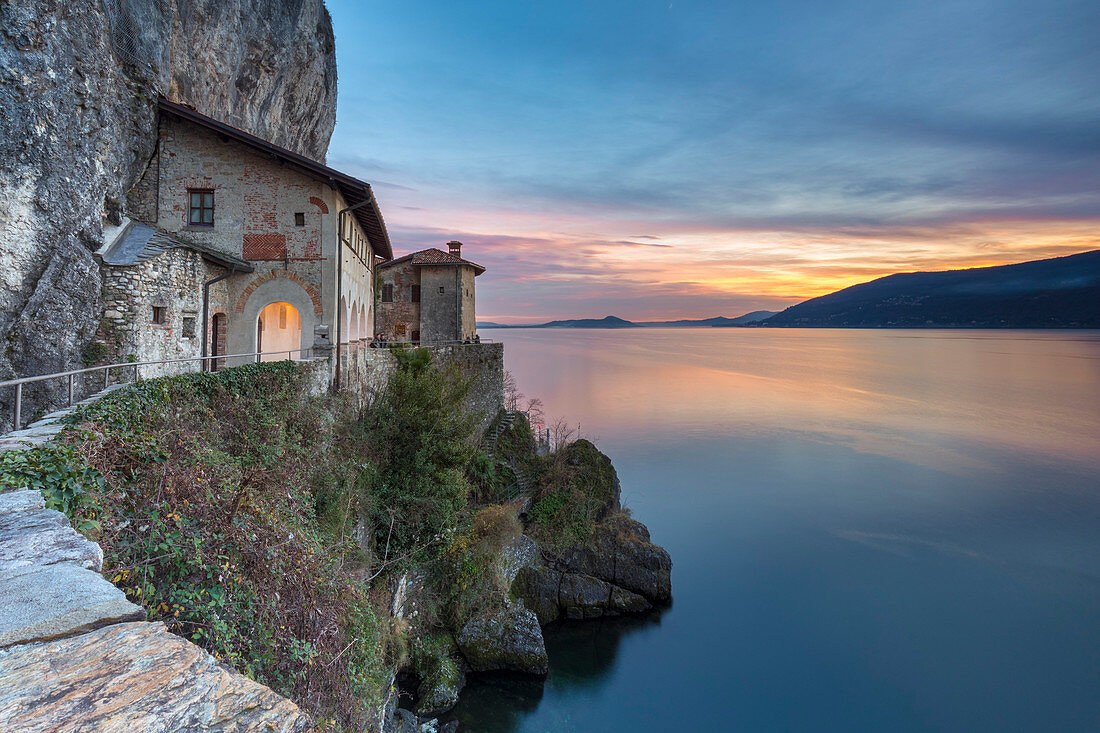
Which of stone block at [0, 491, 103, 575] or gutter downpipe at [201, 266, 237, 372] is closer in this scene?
stone block at [0, 491, 103, 575]

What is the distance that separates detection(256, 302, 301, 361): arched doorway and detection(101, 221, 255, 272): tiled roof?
4139 millimetres

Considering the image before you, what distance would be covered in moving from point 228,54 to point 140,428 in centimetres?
1889

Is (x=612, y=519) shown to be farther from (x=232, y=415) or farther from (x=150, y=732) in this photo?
(x=150, y=732)

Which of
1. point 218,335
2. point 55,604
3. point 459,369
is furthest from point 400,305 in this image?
point 55,604

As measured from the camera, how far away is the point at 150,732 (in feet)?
8.25

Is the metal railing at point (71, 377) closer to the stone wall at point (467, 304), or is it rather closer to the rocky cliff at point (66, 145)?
the rocky cliff at point (66, 145)

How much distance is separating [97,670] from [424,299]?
3167 cm

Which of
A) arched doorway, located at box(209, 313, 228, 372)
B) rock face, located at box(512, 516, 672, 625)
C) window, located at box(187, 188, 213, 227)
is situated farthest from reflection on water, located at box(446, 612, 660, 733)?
window, located at box(187, 188, 213, 227)

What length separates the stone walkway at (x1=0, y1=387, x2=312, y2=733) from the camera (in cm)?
247

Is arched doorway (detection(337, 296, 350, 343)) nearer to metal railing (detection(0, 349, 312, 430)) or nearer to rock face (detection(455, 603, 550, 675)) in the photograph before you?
metal railing (detection(0, 349, 312, 430))

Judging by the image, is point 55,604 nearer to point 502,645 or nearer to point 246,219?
point 502,645

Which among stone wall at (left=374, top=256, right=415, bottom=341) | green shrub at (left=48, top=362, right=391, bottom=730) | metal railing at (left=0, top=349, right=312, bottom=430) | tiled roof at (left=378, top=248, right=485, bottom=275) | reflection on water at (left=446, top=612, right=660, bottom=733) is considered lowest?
reflection on water at (left=446, top=612, right=660, bottom=733)

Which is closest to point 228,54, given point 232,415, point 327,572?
point 232,415

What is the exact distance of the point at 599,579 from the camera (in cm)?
2045
